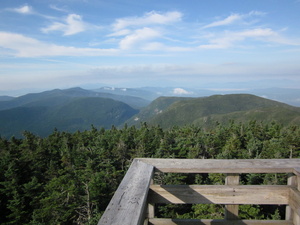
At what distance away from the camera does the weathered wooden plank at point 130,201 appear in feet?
5.07

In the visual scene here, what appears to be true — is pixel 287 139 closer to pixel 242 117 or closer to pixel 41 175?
pixel 41 175

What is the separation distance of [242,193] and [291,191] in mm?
581

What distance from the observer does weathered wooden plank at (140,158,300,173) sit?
2689 mm

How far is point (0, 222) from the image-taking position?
30.7 meters

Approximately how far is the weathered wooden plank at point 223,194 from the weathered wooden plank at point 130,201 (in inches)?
16.0

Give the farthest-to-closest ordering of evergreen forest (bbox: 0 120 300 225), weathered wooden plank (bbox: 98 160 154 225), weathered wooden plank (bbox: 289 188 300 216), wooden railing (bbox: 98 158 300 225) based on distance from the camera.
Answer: evergreen forest (bbox: 0 120 300 225) < wooden railing (bbox: 98 158 300 225) < weathered wooden plank (bbox: 289 188 300 216) < weathered wooden plank (bbox: 98 160 154 225)

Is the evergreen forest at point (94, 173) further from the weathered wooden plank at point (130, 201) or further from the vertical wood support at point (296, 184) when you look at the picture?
the weathered wooden plank at point (130, 201)

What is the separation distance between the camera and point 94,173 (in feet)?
106

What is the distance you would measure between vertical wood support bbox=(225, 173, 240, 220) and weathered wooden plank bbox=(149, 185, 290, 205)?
74 millimetres

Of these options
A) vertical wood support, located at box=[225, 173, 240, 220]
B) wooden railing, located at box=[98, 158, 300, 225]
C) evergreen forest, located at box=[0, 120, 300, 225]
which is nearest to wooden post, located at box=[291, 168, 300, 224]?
wooden railing, located at box=[98, 158, 300, 225]

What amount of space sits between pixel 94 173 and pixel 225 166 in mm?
32112

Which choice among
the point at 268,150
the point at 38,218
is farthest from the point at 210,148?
the point at 38,218

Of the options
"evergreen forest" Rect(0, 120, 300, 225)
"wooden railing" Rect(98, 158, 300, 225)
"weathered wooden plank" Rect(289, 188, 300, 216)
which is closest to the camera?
"weathered wooden plank" Rect(289, 188, 300, 216)

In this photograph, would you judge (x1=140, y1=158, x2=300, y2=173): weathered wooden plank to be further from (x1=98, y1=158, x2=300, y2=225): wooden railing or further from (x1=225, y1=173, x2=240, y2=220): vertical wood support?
(x1=225, y1=173, x2=240, y2=220): vertical wood support
